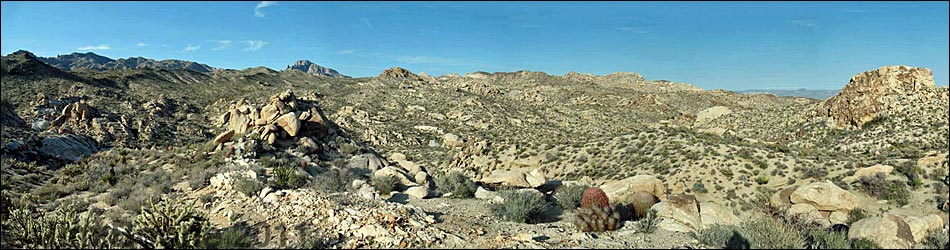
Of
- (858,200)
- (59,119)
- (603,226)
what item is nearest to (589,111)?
(858,200)

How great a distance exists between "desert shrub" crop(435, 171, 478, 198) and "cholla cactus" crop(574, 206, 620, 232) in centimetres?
462

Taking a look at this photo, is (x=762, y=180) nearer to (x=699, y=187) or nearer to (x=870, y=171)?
(x=699, y=187)

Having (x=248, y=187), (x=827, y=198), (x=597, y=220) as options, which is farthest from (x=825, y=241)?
(x=248, y=187)

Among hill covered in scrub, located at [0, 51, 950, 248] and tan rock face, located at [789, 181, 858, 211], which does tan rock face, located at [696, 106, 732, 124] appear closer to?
hill covered in scrub, located at [0, 51, 950, 248]

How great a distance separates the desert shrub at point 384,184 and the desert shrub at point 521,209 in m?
3.83

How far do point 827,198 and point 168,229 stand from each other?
19.5 m

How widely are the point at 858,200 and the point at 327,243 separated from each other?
18323 mm

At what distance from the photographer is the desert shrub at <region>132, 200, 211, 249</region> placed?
7.00 metres

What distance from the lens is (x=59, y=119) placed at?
30.9m

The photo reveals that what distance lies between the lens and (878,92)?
35.6 metres

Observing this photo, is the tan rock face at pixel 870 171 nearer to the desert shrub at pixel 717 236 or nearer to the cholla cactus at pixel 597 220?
the desert shrub at pixel 717 236

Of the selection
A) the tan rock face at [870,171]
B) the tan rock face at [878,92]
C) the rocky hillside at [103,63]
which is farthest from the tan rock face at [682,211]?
the rocky hillside at [103,63]

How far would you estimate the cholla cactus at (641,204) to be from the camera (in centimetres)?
1142

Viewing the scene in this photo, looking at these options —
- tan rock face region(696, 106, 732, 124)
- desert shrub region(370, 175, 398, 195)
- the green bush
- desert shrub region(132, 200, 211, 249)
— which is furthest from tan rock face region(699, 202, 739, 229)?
tan rock face region(696, 106, 732, 124)
